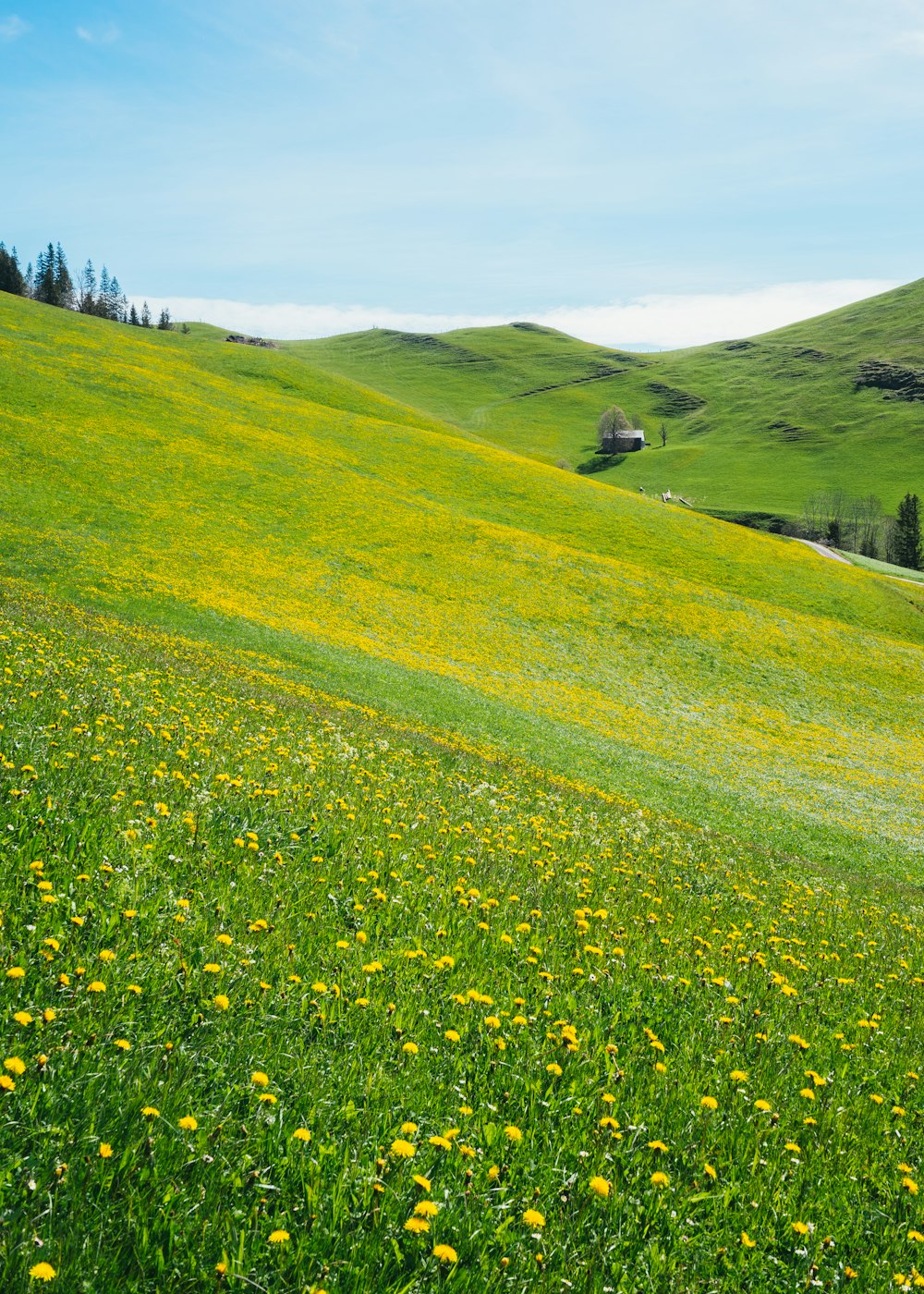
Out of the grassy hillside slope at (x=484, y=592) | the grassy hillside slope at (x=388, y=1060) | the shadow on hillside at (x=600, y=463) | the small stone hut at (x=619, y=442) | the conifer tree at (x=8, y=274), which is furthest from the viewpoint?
the small stone hut at (x=619, y=442)

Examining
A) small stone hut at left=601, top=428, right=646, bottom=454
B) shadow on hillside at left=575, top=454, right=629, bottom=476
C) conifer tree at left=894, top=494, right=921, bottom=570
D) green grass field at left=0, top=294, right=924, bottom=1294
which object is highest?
small stone hut at left=601, top=428, right=646, bottom=454

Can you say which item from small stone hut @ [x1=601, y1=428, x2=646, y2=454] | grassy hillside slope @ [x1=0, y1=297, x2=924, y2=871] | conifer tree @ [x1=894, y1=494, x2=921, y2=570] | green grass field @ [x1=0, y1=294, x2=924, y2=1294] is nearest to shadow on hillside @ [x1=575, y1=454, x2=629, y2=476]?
small stone hut @ [x1=601, y1=428, x2=646, y2=454]

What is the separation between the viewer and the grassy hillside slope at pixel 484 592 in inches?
1087

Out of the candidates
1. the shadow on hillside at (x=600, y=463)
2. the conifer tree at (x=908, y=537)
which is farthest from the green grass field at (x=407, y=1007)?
the shadow on hillside at (x=600, y=463)

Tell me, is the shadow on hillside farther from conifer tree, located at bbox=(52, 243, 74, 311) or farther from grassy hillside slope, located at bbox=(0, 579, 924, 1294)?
grassy hillside slope, located at bbox=(0, 579, 924, 1294)

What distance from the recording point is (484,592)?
149ft

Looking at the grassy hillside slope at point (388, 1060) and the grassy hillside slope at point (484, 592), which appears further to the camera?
the grassy hillside slope at point (484, 592)

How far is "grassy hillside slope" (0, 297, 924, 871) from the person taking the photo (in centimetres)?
2761

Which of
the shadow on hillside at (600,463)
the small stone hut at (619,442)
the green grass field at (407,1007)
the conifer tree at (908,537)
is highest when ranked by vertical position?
the small stone hut at (619,442)

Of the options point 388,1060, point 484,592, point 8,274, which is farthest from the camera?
point 8,274

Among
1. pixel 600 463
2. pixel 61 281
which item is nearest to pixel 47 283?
pixel 61 281

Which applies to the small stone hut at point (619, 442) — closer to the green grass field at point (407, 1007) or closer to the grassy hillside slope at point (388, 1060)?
the green grass field at point (407, 1007)

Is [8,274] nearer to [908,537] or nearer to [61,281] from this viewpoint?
[61,281]

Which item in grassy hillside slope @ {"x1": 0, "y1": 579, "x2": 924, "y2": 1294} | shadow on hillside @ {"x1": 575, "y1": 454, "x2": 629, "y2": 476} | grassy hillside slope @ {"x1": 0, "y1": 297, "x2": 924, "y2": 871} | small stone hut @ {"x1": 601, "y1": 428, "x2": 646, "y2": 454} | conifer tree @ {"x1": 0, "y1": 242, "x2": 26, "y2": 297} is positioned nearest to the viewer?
grassy hillside slope @ {"x1": 0, "y1": 579, "x2": 924, "y2": 1294}
